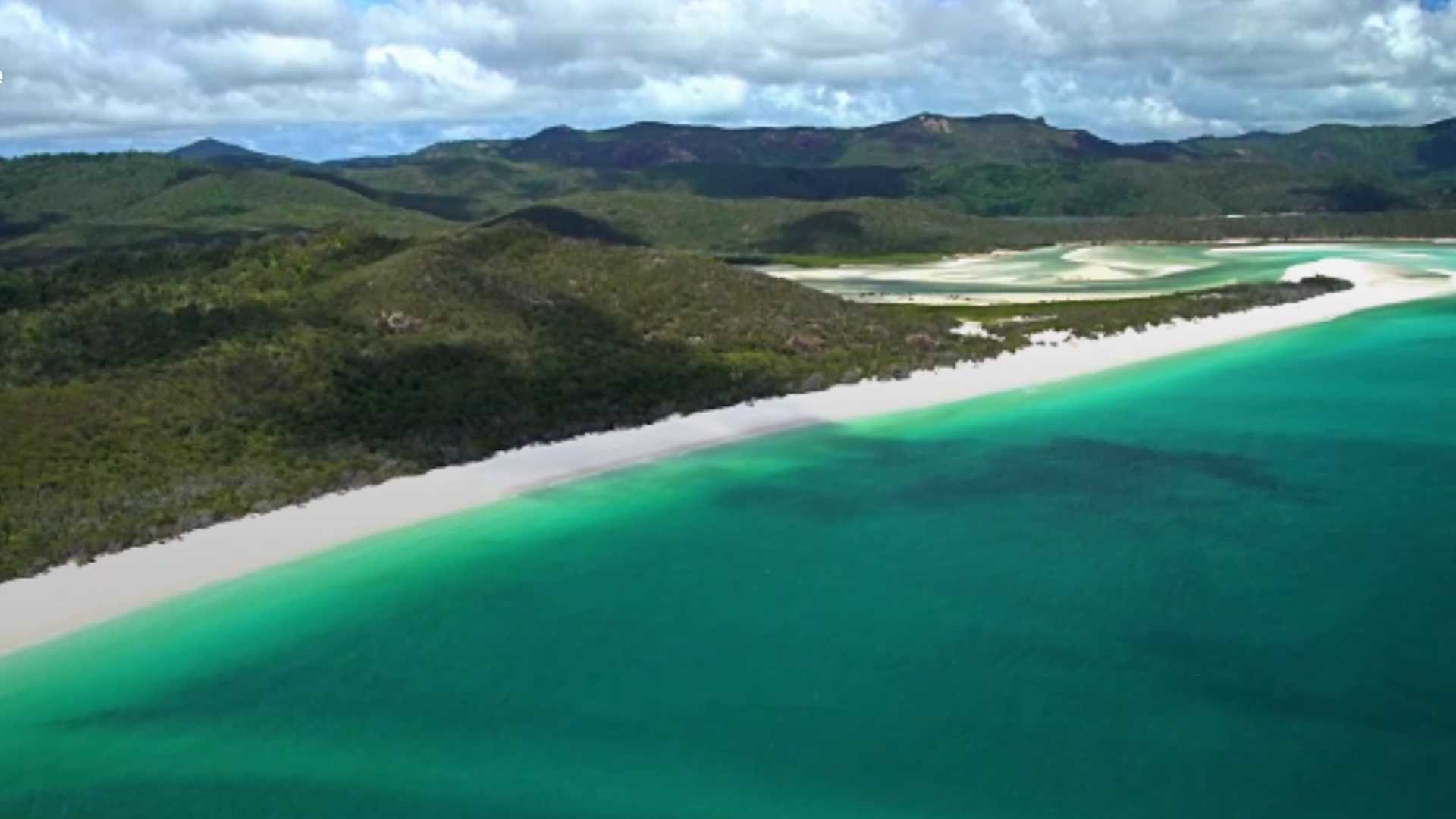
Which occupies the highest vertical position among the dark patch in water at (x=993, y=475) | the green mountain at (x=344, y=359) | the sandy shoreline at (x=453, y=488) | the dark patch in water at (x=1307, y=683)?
the green mountain at (x=344, y=359)

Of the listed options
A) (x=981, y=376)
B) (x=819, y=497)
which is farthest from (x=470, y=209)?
(x=819, y=497)

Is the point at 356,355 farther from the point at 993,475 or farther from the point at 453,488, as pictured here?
the point at 993,475

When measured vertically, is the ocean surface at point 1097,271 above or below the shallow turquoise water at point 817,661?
above

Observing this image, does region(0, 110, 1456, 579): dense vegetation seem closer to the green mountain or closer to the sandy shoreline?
the green mountain

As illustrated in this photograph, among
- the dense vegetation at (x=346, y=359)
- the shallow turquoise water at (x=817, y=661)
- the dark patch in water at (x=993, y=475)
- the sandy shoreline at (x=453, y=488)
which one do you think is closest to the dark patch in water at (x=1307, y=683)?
the shallow turquoise water at (x=817, y=661)

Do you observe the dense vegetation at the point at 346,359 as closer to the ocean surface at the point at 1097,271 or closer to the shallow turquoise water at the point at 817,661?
the shallow turquoise water at the point at 817,661

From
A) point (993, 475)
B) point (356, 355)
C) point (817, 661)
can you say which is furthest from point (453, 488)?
point (993, 475)

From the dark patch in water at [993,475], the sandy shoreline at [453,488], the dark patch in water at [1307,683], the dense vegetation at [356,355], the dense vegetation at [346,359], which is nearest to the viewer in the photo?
the dark patch in water at [1307,683]

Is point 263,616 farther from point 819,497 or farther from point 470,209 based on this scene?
point 470,209
